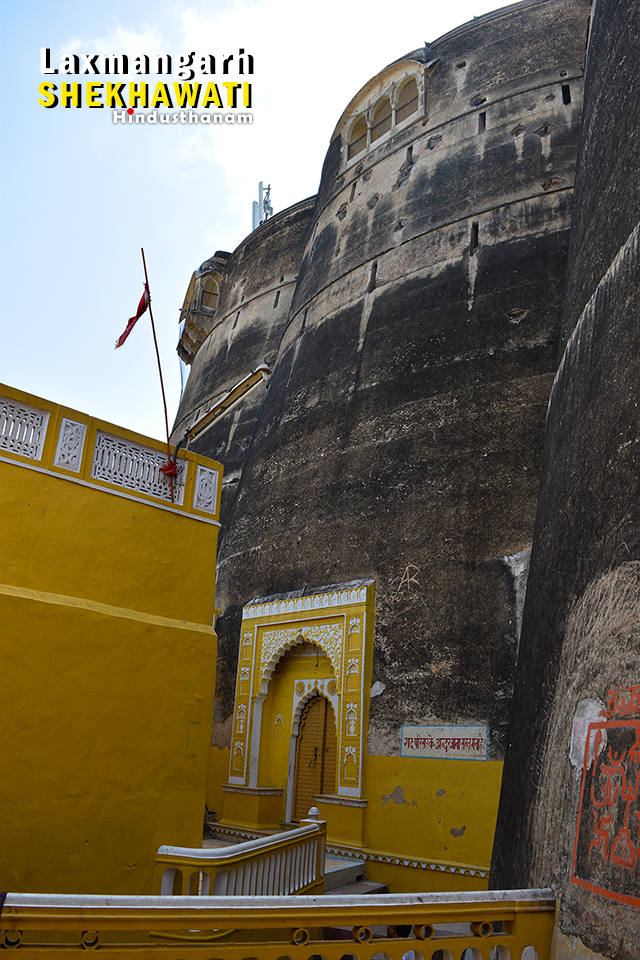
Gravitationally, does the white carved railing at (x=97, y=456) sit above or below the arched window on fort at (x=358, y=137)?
below

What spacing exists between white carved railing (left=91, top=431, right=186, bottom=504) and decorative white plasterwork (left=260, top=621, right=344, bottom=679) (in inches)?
133

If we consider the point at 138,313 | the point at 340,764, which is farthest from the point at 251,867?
the point at 138,313

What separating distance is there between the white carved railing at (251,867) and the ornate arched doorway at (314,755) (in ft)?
7.29

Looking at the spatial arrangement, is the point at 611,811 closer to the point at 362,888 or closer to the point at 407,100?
the point at 362,888

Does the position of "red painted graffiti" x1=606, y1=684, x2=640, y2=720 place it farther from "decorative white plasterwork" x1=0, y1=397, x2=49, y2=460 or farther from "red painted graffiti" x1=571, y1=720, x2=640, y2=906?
"decorative white plasterwork" x1=0, y1=397, x2=49, y2=460

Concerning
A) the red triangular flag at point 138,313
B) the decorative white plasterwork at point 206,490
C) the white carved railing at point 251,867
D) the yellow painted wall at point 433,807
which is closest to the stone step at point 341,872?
the yellow painted wall at point 433,807

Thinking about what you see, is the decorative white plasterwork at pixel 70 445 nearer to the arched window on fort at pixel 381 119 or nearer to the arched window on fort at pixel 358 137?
the arched window on fort at pixel 381 119

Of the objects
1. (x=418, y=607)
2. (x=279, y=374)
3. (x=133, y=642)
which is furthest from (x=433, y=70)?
(x=133, y=642)

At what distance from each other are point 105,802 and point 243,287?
51.7 ft

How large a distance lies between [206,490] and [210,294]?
15991mm

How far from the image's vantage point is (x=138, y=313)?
6328mm

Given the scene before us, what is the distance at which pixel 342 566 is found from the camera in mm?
8562

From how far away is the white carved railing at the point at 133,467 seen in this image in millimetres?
5168

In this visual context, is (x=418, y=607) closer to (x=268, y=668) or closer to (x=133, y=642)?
(x=268, y=668)
